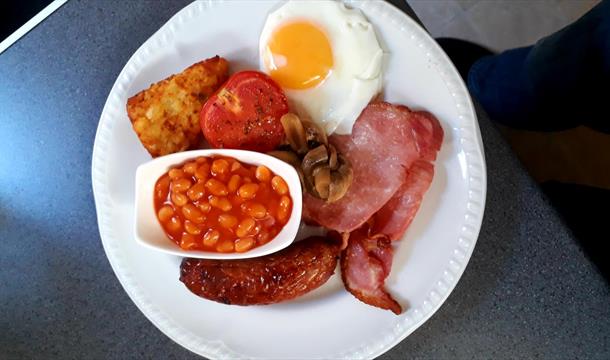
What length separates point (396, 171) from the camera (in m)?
1.51

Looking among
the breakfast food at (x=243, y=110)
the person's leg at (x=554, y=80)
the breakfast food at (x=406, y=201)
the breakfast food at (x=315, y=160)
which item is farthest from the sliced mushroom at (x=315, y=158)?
the person's leg at (x=554, y=80)

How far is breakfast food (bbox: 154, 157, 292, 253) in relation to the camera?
1.41 meters

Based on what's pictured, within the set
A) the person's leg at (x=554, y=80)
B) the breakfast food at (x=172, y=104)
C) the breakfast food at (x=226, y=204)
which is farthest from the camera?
the person's leg at (x=554, y=80)

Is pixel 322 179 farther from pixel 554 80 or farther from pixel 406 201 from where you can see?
pixel 554 80

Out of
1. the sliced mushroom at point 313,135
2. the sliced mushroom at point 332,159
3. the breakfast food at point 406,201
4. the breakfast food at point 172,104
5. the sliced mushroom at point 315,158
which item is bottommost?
the breakfast food at point 406,201

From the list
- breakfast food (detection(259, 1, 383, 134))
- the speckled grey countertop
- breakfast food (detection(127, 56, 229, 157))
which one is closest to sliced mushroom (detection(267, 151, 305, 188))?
breakfast food (detection(259, 1, 383, 134))

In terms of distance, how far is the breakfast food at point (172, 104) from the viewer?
59.9 inches

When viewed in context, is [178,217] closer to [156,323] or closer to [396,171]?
[156,323]

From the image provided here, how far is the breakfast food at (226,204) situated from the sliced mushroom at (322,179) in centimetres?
9

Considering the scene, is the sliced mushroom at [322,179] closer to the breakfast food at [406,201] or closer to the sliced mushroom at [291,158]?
the sliced mushroom at [291,158]

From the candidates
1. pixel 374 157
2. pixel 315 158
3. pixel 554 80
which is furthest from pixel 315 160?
pixel 554 80

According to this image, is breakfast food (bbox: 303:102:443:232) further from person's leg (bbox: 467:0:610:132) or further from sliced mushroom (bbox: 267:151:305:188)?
person's leg (bbox: 467:0:610:132)

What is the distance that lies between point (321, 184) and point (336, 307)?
35 centimetres

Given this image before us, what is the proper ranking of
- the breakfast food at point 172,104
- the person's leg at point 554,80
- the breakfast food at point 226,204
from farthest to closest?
the person's leg at point 554,80 → the breakfast food at point 172,104 → the breakfast food at point 226,204
